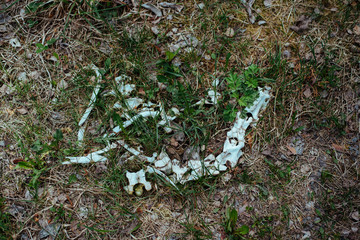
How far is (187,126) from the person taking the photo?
2850 millimetres

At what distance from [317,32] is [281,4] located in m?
0.49

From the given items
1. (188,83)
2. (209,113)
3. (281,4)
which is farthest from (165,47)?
(281,4)

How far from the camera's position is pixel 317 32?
2998 millimetres

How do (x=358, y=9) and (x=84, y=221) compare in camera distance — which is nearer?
(x=84, y=221)

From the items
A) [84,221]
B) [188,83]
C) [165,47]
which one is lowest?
[84,221]

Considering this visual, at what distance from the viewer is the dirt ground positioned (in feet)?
8.87

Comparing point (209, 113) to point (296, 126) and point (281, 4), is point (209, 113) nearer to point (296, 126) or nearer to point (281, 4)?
point (296, 126)

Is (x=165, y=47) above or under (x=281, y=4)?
under

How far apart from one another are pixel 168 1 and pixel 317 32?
5.43 ft

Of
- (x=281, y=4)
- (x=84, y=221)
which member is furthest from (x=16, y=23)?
(x=281, y=4)

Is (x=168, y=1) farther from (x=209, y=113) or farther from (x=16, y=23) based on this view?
(x=16, y=23)

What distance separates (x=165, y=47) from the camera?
3.02 metres

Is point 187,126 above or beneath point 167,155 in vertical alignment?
above

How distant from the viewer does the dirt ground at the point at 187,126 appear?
271cm
